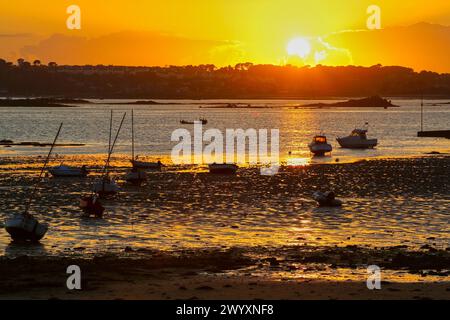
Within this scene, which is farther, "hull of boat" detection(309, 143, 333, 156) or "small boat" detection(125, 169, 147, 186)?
"hull of boat" detection(309, 143, 333, 156)

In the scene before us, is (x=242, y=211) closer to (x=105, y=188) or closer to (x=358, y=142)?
(x=105, y=188)

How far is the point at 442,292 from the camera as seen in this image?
24.5 m

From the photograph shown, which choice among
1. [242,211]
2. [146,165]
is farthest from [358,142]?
[242,211]

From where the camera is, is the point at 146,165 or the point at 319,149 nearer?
the point at 146,165

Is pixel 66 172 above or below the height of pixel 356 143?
below

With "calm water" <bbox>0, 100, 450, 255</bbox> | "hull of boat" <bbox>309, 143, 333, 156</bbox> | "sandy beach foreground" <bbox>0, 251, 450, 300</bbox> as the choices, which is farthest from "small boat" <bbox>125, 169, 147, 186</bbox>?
"hull of boat" <bbox>309, 143, 333, 156</bbox>

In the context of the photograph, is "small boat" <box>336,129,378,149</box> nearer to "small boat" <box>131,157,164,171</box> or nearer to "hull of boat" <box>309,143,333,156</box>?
"hull of boat" <box>309,143,333,156</box>

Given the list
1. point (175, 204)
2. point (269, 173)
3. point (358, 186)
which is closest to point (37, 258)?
point (175, 204)

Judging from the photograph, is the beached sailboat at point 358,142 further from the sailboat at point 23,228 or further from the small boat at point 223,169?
the sailboat at point 23,228

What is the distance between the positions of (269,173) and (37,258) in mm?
37434

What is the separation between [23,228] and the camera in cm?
3425

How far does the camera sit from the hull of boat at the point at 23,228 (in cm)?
3431

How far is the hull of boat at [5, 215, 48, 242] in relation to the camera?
34312 millimetres

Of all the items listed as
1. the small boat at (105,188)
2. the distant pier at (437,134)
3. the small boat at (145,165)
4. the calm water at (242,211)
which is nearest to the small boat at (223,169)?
the calm water at (242,211)
